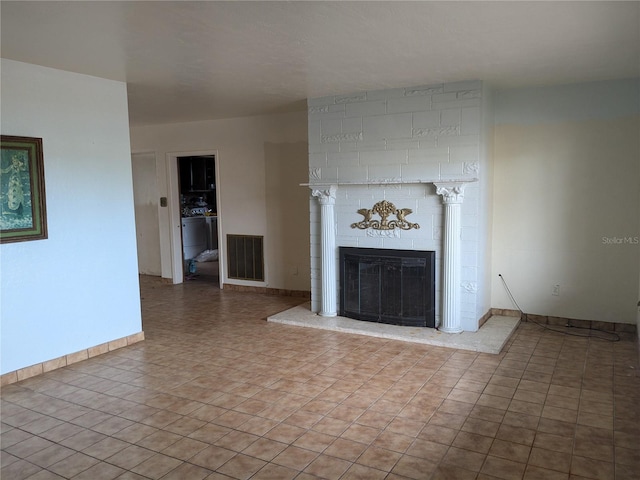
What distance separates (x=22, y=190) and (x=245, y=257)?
3452 mm

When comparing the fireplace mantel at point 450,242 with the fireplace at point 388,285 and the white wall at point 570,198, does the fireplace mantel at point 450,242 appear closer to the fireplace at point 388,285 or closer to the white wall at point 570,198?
the fireplace at point 388,285

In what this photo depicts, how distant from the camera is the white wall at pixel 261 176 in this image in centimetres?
625

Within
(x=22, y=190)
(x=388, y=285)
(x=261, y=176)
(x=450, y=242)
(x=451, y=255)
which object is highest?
(x=261, y=176)

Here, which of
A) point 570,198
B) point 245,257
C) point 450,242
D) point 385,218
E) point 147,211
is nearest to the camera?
point 450,242

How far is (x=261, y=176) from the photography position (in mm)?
6492

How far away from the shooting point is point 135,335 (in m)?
4.54

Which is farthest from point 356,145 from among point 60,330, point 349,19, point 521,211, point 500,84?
point 60,330

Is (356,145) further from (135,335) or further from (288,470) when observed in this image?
(288,470)

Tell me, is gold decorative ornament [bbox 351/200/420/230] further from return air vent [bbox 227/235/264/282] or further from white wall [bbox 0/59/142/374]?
white wall [bbox 0/59/142/374]

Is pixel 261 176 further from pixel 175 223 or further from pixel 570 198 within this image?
pixel 570 198

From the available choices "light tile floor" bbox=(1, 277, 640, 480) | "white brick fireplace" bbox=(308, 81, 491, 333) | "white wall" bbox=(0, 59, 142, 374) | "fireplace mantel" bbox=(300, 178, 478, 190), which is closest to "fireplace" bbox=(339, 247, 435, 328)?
"white brick fireplace" bbox=(308, 81, 491, 333)

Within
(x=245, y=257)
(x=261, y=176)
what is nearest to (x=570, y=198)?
(x=261, y=176)

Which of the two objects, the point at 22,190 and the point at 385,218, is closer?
the point at 22,190

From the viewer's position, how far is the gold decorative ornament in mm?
4715
